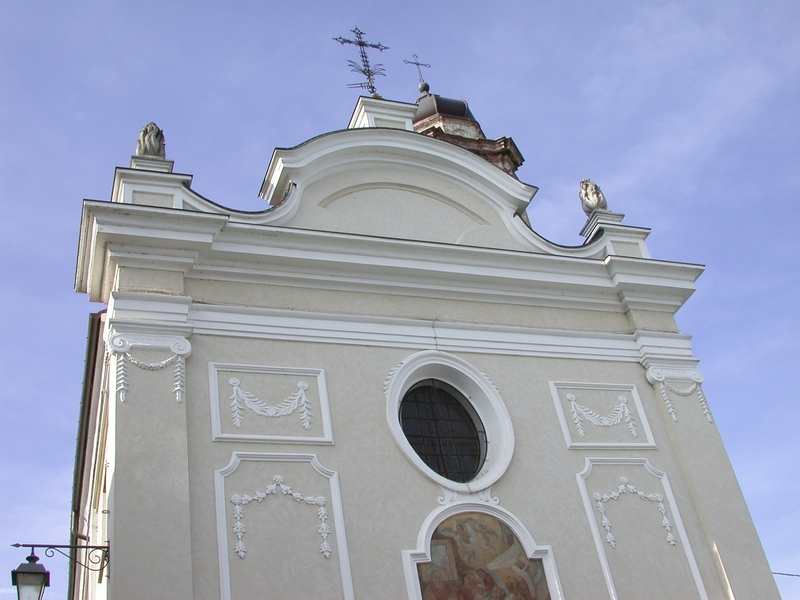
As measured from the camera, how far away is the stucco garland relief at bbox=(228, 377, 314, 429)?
27.7ft

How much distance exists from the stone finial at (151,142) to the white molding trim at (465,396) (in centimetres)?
350

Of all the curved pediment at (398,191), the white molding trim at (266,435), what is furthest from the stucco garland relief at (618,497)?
the curved pediment at (398,191)

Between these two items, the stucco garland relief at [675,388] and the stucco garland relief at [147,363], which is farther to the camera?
the stucco garland relief at [675,388]

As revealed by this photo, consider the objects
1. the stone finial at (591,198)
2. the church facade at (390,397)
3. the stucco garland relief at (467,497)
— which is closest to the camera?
the church facade at (390,397)

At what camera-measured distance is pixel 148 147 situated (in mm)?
10016

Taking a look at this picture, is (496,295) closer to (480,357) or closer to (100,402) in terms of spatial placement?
(480,357)

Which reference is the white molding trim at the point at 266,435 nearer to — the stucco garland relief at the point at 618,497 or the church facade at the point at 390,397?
the church facade at the point at 390,397

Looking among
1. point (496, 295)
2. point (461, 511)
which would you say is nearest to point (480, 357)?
point (496, 295)

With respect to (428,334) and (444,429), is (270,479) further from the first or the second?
(428,334)

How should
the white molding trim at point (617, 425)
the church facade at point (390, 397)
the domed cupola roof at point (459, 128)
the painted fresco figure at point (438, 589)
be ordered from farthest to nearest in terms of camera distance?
the domed cupola roof at point (459, 128) → the white molding trim at point (617, 425) → the painted fresco figure at point (438, 589) → the church facade at point (390, 397)

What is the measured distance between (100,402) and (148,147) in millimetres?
2990

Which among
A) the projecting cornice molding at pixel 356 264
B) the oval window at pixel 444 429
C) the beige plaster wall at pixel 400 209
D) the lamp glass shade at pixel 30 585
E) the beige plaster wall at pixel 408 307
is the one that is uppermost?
the beige plaster wall at pixel 400 209

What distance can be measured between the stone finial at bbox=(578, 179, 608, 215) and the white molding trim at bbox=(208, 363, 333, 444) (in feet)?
15.4

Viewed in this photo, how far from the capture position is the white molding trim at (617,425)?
31.3 ft
